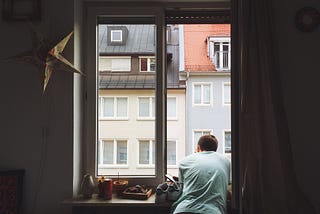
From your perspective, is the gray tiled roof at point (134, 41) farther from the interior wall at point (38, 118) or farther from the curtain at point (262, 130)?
the curtain at point (262, 130)

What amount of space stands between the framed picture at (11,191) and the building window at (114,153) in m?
0.68

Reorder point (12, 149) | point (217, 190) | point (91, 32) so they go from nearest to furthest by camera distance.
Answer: point (217, 190) < point (12, 149) < point (91, 32)

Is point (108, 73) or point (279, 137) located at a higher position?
point (108, 73)

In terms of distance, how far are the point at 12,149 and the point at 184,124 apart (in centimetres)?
141

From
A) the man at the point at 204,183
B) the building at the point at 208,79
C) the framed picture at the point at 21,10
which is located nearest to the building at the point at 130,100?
the building at the point at 208,79

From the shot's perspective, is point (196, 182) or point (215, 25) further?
point (215, 25)

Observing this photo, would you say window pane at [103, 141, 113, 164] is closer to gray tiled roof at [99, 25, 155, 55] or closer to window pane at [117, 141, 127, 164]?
window pane at [117, 141, 127, 164]

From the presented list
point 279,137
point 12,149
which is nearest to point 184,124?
point 279,137

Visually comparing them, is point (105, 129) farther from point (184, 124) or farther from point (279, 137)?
point (279, 137)

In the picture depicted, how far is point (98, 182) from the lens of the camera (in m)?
2.95

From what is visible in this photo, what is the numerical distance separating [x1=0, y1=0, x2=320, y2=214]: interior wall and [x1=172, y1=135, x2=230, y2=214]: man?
69 centimetres

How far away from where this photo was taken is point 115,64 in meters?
3.16


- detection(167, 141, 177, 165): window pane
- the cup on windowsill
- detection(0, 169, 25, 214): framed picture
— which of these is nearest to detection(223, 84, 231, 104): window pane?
detection(167, 141, 177, 165): window pane

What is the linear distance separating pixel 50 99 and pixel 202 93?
1.26 m
